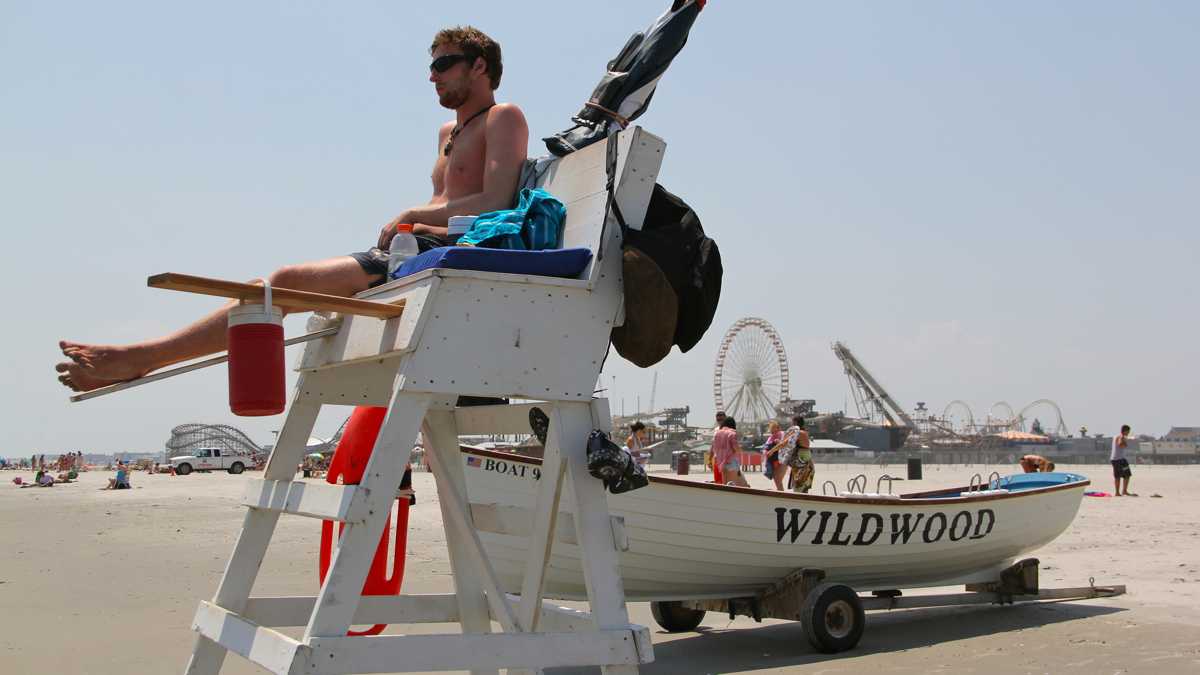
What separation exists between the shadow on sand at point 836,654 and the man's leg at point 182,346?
458cm

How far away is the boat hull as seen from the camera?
23.8 feet

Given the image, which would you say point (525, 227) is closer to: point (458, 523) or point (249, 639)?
point (458, 523)

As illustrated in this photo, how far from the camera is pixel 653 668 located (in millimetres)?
7129

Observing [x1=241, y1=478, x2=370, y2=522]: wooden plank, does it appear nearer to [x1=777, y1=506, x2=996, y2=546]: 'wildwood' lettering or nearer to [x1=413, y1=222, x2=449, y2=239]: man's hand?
[x1=413, y1=222, x2=449, y2=239]: man's hand

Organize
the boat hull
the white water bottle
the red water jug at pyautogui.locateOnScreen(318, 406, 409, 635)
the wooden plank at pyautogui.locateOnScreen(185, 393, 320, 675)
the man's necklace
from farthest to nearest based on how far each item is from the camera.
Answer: the boat hull, the red water jug at pyautogui.locateOnScreen(318, 406, 409, 635), the man's necklace, the wooden plank at pyautogui.locateOnScreen(185, 393, 320, 675), the white water bottle

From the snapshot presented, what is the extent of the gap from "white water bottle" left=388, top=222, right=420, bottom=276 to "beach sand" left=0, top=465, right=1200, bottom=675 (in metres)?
4.07

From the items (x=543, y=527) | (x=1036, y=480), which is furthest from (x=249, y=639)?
(x=1036, y=480)

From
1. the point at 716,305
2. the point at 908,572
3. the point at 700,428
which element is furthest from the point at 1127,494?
the point at 700,428

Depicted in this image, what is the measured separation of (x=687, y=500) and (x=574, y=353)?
4522 millimetres

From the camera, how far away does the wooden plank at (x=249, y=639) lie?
8.47ft

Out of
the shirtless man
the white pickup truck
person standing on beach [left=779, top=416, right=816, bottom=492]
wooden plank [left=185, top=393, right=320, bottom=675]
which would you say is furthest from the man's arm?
the white pickup truck

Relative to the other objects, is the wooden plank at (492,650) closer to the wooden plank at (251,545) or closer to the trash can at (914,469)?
the wooden plank at (251,545)

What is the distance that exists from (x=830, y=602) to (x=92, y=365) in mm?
5785

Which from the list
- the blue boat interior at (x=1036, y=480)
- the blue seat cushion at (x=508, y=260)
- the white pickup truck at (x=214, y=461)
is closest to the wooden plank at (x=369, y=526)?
the blue seat cushion at (x=508, y=260)
